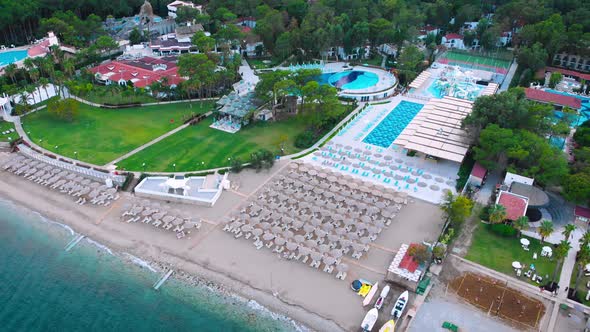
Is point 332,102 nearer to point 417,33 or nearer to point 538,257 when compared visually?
point 538,257

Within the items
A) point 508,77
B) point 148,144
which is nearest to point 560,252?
point 148,144

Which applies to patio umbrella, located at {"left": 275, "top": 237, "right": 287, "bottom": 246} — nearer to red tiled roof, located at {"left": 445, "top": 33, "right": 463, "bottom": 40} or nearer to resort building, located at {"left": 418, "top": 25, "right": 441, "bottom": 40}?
red tiled roof, located at {"left": 445, "top": 33, "right": 463, "bottom": 40}

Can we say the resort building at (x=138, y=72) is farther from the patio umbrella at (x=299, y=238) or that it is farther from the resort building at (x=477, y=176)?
→ the resort building at (x=477, y=176)

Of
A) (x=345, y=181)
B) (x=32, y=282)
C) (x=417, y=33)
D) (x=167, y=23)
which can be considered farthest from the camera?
(x=167, y=23)

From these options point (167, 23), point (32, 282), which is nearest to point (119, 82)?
point (167, 23)

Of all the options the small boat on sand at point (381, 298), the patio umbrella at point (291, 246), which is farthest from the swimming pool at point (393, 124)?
the small boat on sand at point (381, 298)

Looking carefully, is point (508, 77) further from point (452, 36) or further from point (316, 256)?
point (316, 256)
